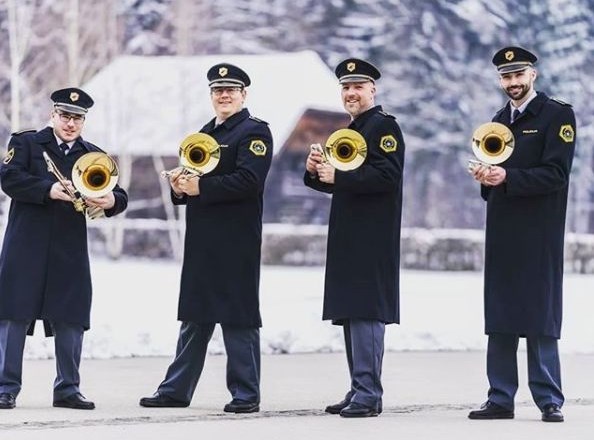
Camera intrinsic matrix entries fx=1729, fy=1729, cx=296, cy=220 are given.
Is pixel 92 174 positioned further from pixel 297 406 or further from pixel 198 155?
pixel 297 406

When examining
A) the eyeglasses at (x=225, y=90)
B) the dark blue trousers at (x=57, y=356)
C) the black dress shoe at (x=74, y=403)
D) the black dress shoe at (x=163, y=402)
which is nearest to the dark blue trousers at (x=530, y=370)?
the black dress shoe at (x=163, y=402)

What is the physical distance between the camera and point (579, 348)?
16.3 meters

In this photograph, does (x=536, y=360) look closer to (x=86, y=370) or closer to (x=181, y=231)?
(x=86, y=370)

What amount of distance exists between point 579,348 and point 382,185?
666cm

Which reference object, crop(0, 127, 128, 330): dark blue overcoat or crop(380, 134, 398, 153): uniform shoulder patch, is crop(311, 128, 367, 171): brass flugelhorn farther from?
crop(0, 127, 128, 330): dark blue overcoat

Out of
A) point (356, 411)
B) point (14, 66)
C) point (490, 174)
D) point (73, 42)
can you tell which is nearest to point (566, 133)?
point (490, 174)

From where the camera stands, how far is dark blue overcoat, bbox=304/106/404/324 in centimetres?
1025

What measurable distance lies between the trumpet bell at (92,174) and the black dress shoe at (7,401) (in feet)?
4.23

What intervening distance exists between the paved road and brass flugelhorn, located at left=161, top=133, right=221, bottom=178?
1.44 metres

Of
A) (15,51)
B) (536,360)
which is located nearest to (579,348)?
(536,360)

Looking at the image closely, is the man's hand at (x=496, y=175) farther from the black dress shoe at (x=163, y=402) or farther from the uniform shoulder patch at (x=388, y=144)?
the black dress shoe at (x=163, y=402)

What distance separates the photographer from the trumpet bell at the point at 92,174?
10.3 m

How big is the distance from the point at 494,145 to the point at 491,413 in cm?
155

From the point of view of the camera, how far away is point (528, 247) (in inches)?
392
